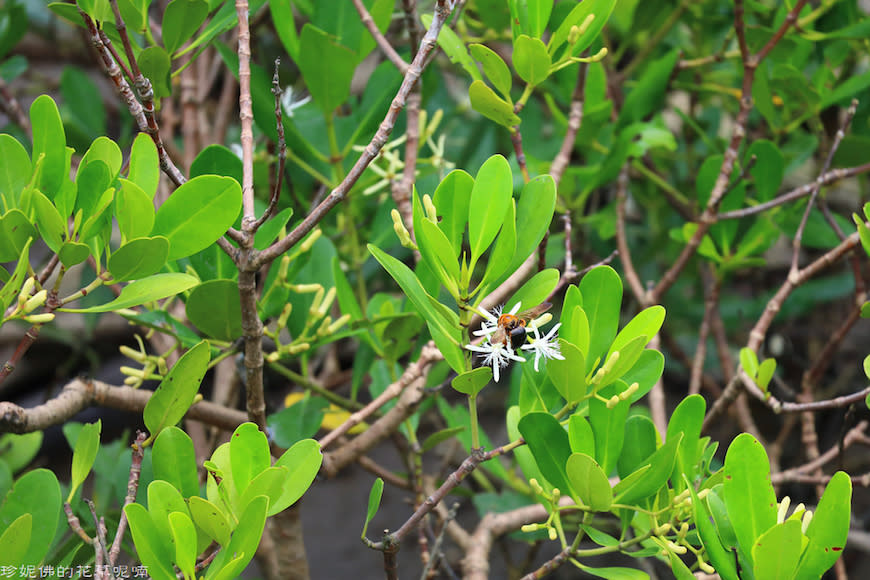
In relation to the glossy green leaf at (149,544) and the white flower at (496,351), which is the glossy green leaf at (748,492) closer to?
the white flower at (496,351)

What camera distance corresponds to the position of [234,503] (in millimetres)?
588

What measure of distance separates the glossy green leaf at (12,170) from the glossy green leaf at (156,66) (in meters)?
0.14

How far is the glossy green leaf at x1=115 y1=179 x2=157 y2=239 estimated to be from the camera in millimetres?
567

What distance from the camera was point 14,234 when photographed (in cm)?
58

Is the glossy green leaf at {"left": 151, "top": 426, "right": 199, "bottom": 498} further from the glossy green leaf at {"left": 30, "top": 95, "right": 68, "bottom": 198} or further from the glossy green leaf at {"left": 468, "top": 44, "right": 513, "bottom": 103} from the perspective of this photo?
the glossy green leaf at {"left": 468, "top": 44, "right": 513, "bottom": 103}

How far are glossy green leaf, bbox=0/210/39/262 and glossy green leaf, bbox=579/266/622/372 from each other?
46 centimetres

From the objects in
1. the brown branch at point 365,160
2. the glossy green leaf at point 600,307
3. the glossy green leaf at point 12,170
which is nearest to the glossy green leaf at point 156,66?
the glossy green leaf at point 12,170

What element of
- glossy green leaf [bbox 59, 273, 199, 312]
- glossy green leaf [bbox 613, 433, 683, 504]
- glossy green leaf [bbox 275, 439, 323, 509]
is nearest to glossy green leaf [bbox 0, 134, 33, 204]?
glossy green leaf [bbox 59, 273, 199, 312]

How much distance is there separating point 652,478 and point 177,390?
41 centimetres

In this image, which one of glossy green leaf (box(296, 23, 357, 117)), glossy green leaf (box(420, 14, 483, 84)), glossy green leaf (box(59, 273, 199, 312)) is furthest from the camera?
glossy green leaf (box(296, 23, 357, 117))

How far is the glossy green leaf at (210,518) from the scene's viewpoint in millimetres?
522

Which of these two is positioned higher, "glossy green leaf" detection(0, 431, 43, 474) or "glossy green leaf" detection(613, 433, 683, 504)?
"glossy green leaf" detection(613, 433, 683, 504)

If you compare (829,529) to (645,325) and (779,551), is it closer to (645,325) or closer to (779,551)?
(779,551)

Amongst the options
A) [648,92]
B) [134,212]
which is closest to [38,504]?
[134,212]
